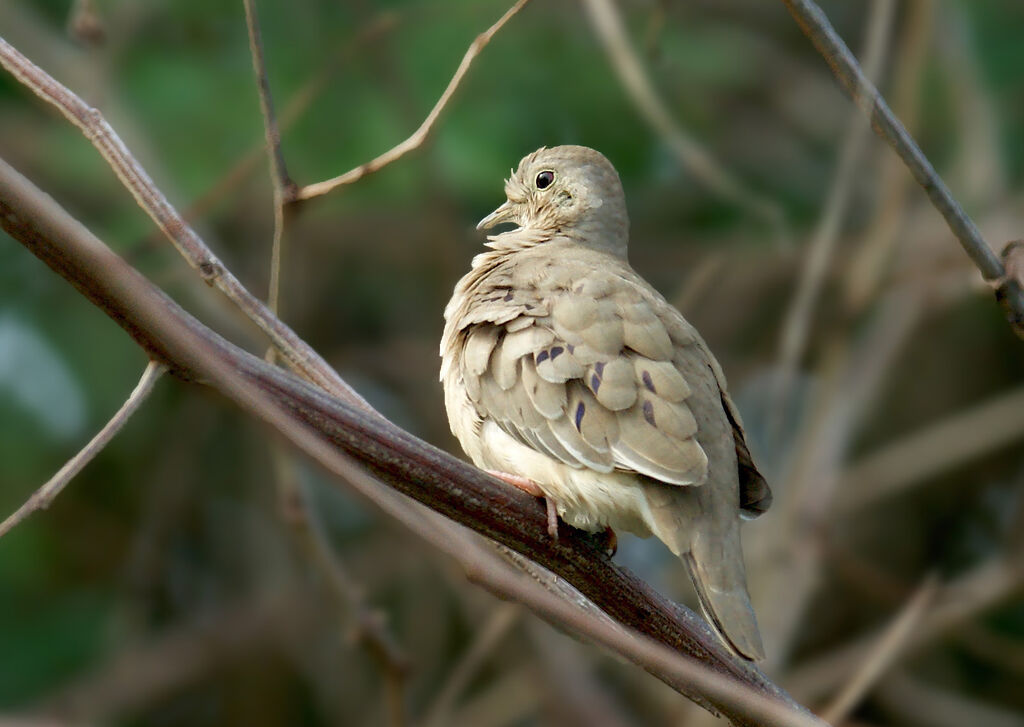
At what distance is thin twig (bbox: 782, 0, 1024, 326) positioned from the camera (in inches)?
92.7

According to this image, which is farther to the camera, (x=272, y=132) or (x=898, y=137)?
(x=272, y=132)

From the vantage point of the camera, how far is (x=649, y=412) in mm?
2650

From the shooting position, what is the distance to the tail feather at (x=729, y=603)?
2344mm

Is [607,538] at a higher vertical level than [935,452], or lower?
higher

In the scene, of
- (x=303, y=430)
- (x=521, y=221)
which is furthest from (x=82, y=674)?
(x=303, y=430)

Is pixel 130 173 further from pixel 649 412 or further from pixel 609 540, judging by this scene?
pixel 609 540

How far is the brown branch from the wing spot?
0.29 metres

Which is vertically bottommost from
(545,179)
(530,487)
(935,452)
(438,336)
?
(935,452)

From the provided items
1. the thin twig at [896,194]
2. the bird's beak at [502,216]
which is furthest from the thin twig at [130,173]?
the thin twig at [896,194]

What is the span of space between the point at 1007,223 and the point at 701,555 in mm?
3809

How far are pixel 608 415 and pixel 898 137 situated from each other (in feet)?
2.54

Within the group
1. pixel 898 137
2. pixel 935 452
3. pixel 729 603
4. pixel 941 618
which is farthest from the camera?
pixel 935 452

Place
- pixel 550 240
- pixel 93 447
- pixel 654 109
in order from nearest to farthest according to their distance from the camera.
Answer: pixel 93 447 < pixel 550 240 < pixel 654 109

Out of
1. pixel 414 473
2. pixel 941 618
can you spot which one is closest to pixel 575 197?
pixel 414 473
